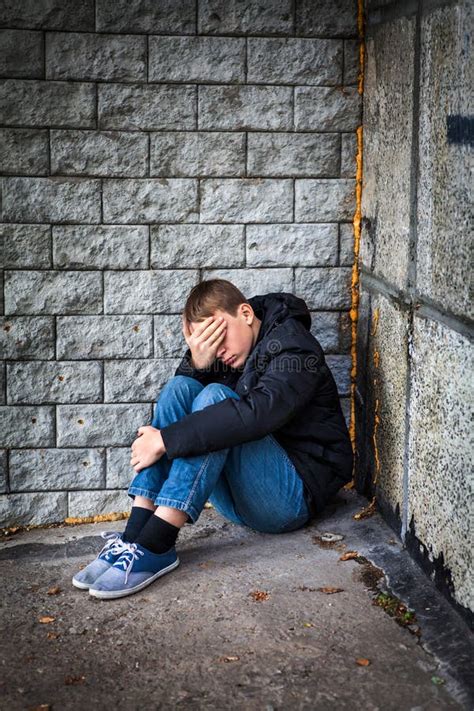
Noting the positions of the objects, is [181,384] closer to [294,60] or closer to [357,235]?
[357,235]

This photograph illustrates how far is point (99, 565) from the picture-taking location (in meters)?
3.65

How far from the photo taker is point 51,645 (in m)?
3.17

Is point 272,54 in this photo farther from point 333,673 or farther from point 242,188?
point 333,673

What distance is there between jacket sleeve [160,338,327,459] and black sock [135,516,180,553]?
273 millimetres

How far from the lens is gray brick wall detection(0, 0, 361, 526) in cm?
411

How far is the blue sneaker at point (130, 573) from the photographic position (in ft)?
11.4

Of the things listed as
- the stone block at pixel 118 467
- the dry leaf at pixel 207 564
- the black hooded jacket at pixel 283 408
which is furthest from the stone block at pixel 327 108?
the dry leaf at pixel 207 564

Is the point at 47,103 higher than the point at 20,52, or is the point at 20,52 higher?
the point at 20,52

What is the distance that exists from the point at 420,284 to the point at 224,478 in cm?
115

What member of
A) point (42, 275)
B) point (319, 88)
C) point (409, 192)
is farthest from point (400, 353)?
point (42, 275)

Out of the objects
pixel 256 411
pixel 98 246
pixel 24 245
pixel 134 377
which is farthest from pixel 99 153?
pixel 256 411

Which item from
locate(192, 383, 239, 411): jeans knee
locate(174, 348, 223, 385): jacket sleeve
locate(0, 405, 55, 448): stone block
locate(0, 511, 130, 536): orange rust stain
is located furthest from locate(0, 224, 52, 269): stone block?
locate(0, 511, 130, 536): orange rust stain

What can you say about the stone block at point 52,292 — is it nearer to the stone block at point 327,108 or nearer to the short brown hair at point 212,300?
the short brown hair at point 212,300

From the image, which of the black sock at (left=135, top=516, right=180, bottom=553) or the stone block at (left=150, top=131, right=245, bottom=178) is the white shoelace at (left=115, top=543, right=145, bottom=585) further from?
the stone block at (left=150, top=131, right=245, bottom=178)
